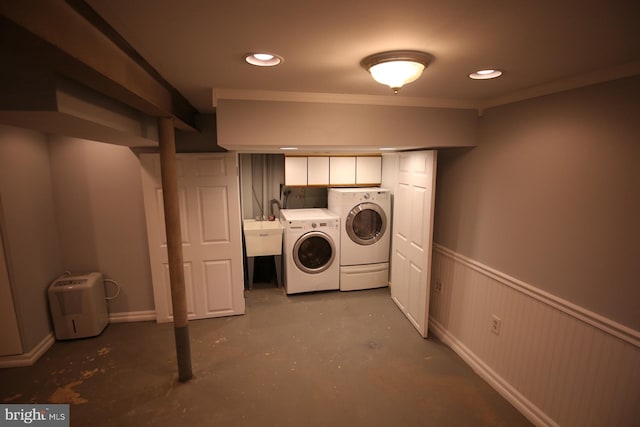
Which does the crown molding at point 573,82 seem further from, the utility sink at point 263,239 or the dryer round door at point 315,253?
the utility sink at point 263,239

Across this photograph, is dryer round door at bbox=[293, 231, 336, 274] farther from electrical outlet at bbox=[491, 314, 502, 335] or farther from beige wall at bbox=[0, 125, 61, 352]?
beige wall at bbox=[0, 125, 61, 352]

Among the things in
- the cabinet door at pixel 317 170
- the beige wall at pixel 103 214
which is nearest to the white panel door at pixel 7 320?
the beige wall at pixel 103 214

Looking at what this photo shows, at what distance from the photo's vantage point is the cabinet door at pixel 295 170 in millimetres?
3967

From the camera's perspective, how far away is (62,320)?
2.85 meters

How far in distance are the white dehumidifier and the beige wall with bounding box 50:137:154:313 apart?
243mm

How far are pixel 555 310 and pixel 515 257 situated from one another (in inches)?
16.0

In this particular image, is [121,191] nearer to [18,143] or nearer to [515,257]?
[18,143]

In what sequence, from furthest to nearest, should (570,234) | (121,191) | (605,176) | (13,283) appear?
(121,191)
(13,283)
(570,234)
(605,176)

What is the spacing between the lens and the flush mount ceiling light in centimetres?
137

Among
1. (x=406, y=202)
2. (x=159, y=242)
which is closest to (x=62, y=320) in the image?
(x=159, y=242)

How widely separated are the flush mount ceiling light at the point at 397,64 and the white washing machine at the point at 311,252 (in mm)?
2422

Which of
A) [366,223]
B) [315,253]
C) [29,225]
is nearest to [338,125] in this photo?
[366,223]

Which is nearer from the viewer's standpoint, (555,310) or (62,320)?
(555,310)

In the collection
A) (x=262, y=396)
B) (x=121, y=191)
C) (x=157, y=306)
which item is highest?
(x=121, y=191)
